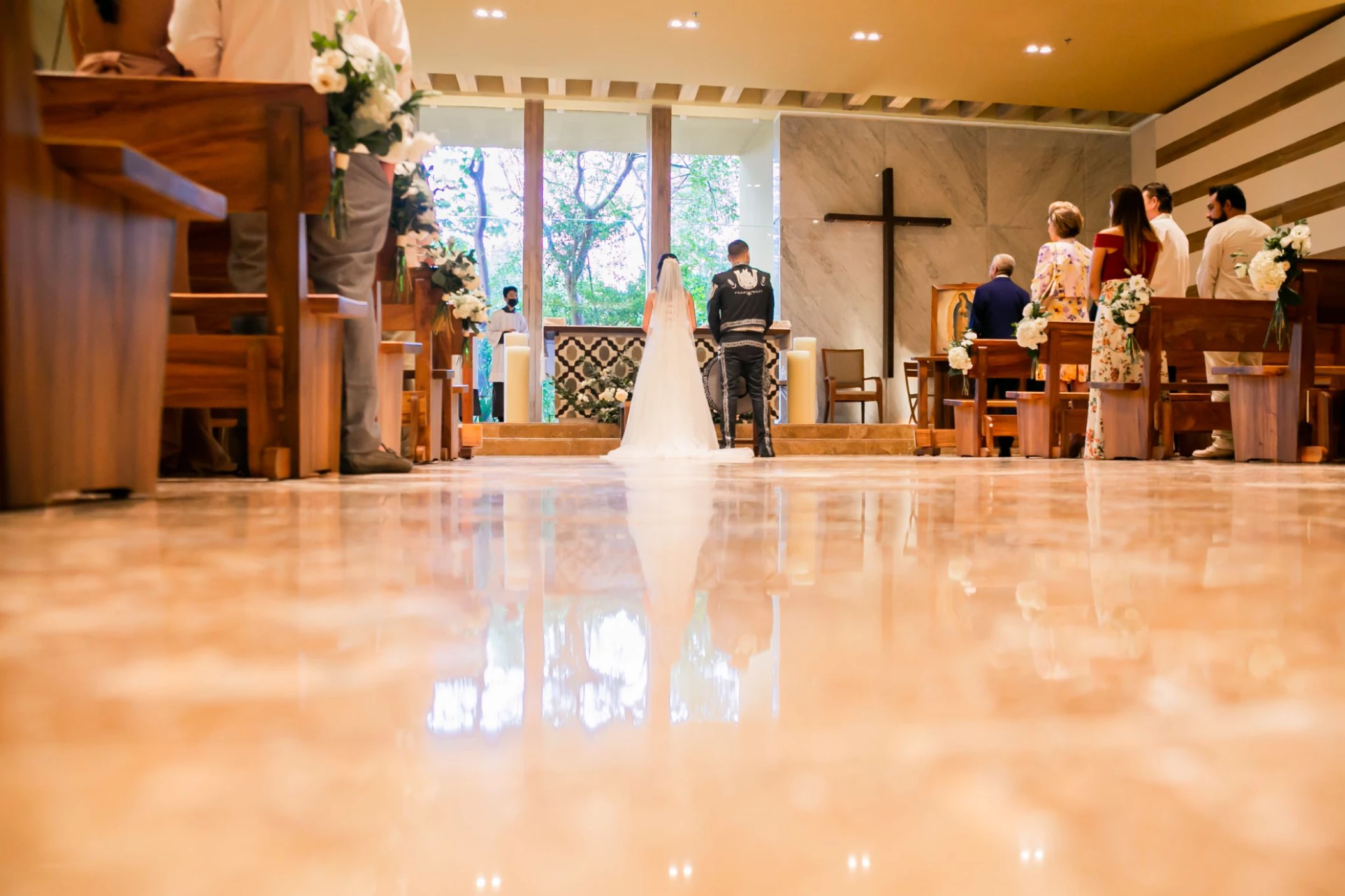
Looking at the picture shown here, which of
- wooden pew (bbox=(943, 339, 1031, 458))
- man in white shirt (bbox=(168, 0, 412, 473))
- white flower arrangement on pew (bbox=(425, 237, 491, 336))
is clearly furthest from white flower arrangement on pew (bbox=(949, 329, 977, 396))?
man in white shirt (bbox=(168, 0, 412, 473))

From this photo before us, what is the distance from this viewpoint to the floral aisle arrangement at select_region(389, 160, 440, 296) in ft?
12.5

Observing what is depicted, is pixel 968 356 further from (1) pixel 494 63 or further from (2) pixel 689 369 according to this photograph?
(1) pixel 494 63

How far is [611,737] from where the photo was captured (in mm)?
381

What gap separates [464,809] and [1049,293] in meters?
6.85

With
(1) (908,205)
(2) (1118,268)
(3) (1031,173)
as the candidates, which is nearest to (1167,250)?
(2) (1118,268)

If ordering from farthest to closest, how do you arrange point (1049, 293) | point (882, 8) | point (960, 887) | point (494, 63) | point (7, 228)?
1. point (494, 63)
2. point (882, 8)
3. point (1049, 293)
4. point (7, 228)
5. point (960, 887)

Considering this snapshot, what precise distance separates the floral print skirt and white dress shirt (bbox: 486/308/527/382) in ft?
21.6

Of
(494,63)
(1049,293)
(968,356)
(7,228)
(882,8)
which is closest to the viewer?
(7,228)

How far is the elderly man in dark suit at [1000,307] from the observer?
7.44 metres

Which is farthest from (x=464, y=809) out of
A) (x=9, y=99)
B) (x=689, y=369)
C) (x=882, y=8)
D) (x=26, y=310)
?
(x=882, y=8)

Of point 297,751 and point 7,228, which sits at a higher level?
point 7,228

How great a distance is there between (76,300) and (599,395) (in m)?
8.30

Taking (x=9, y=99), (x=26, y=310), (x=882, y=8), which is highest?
(x=882, y=8)

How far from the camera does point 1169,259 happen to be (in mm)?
5926
